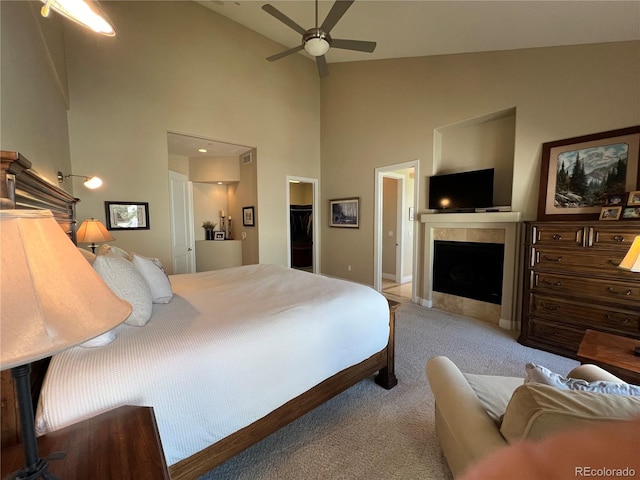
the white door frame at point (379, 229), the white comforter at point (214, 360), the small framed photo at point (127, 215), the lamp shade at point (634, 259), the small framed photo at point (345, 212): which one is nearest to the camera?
the white comforter at point (214, 360)

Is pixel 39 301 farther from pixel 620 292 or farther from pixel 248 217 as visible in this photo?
pixel 248 217

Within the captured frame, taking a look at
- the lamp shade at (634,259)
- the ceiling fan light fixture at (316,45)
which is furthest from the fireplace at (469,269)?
the ceiling fan light fixture at (316,45)

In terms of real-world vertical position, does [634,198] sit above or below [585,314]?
above

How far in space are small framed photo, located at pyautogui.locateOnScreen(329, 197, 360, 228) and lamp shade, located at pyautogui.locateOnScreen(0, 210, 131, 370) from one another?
488 centimetres

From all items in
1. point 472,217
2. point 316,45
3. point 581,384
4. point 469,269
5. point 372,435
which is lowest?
point 372,435

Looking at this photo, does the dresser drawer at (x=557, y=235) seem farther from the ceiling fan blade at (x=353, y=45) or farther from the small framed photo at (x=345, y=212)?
the small framed photo at (x=345, y=212)

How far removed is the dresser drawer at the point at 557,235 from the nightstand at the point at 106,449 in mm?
3452

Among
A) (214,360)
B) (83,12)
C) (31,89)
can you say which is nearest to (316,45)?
(83,12)

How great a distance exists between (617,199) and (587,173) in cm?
41

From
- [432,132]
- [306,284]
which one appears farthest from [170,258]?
[432,132]

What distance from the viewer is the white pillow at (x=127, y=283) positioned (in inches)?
53.9

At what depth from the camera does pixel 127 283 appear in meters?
1.45

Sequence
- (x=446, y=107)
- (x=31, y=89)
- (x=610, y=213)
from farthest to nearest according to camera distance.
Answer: (x=446, y=107) → (x=610, y=213) → (x=31, y=89)

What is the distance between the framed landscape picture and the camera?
2588 mm
